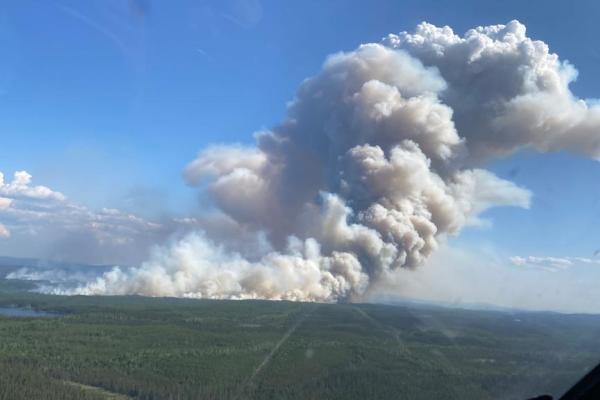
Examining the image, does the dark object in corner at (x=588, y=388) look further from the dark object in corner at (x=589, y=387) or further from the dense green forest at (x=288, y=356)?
the dense green forest at (x=288, y=356)

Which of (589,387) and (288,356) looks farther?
(288,356)

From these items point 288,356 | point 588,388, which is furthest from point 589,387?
point 288,356

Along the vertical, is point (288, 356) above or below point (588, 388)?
below

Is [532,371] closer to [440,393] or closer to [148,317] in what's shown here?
[440,393]

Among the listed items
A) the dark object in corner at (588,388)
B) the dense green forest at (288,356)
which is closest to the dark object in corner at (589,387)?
the dark object in corner at (588,388)

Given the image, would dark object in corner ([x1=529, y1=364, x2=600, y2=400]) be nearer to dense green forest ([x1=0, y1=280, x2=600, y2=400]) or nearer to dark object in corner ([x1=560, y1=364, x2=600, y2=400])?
dark object in corner ([x1=560, y1=364, x2=600, y2=400])

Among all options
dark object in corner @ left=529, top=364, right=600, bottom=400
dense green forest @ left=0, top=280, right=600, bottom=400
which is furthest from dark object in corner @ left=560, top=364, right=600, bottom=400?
dense green forest @ left=0, top=280, right=600, bottom=400

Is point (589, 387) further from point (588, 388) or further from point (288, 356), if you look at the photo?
point (288, 356)

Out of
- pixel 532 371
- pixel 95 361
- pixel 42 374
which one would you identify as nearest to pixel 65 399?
pixel 42 374
